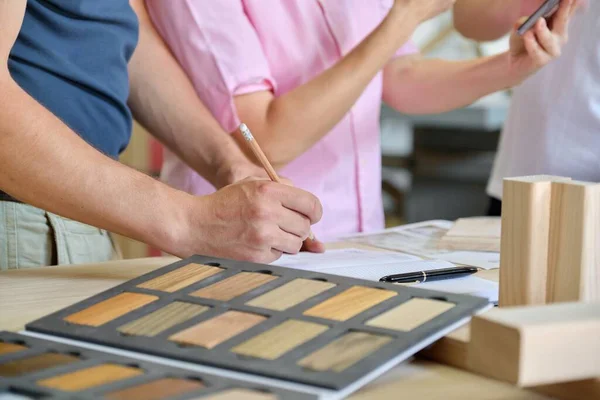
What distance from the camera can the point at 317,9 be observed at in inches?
56.6

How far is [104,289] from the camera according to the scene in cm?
91

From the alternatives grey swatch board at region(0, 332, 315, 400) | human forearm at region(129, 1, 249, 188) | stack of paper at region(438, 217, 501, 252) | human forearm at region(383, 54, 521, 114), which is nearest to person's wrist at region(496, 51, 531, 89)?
human forearm at region(383, 54, 521, 114)

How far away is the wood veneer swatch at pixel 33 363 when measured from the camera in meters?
0.59

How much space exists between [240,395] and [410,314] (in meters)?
0.18

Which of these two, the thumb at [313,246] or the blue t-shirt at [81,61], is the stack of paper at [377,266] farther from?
the blue t-shirt at [81,61]

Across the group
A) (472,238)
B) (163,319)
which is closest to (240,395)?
(163,319)

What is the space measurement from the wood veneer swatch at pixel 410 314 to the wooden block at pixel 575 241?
3.9 inches

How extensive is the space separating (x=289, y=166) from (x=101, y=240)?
37cm

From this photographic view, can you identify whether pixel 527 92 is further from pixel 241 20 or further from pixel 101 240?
pixel 101 240

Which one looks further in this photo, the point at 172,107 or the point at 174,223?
the point at 172,107

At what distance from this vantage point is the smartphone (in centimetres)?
136

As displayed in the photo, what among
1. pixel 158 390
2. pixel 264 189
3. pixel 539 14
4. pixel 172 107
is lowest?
pixel 158 390

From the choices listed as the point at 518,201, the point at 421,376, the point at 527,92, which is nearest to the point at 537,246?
the point at 518,201

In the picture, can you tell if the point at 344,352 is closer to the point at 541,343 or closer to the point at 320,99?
the point at 541,343
